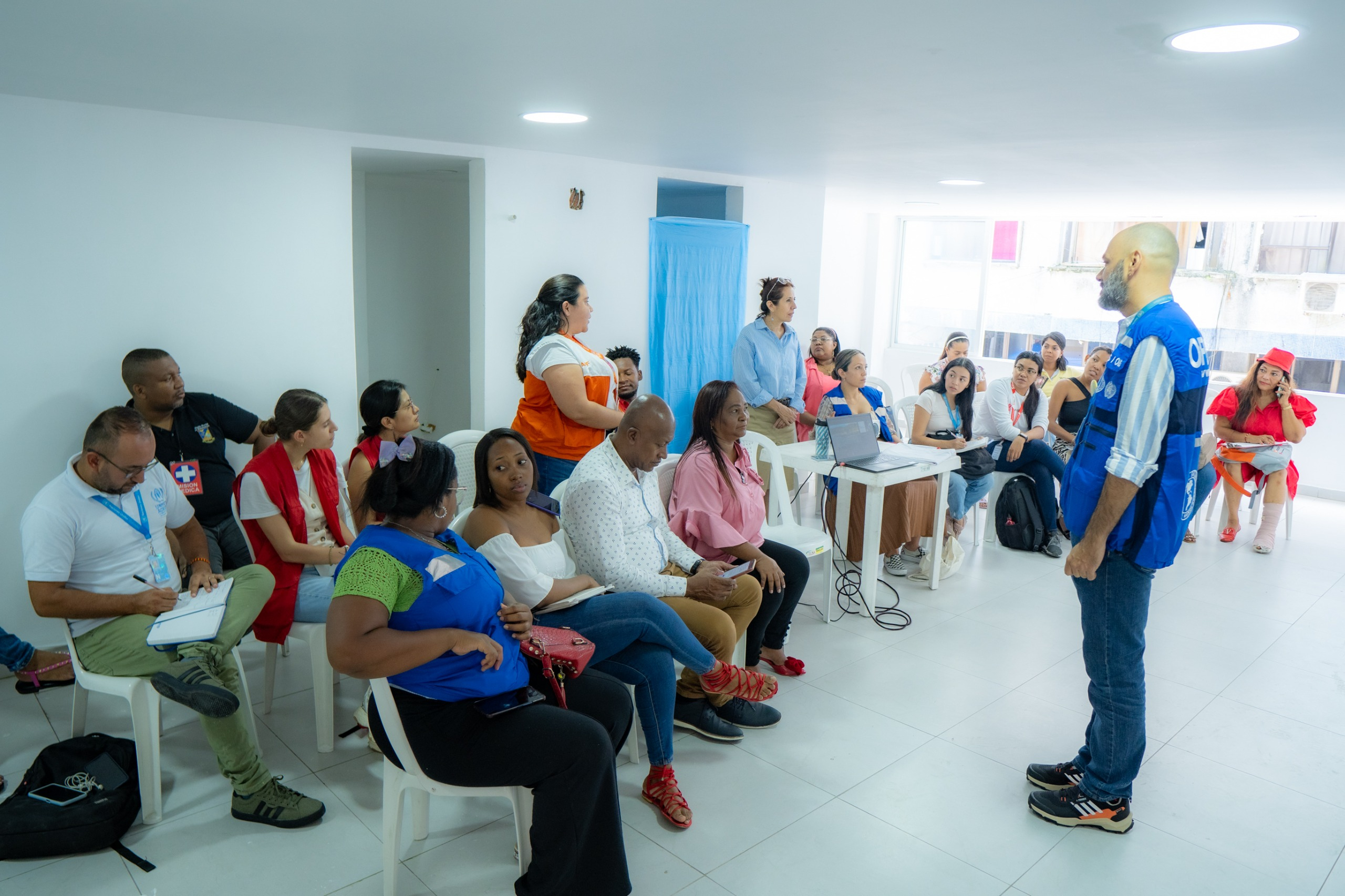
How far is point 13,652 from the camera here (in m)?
3.05

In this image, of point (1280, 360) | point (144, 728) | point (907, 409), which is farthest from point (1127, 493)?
point (1280, 360)

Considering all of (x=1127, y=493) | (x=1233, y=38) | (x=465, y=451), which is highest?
(x=1233, y=38)

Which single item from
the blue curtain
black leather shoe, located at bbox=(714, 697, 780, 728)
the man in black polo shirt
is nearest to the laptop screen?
the blue curtain

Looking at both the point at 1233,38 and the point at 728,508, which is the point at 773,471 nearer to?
the point at 728,508

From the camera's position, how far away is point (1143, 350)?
2.21 meters

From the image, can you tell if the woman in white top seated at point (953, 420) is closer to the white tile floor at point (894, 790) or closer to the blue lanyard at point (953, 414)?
the blue lanyard at point (953, 414)

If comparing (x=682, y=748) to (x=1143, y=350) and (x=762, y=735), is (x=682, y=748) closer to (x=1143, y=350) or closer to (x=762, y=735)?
(x=762, y=735)

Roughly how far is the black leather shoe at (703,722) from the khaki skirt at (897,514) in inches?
67.7

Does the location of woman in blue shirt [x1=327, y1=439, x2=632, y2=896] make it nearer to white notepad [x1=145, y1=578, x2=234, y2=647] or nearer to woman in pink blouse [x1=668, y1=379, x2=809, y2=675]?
white notepad [x1=145, y1=578, x2=234, y2=647]

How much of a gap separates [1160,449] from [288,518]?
8.87 feet

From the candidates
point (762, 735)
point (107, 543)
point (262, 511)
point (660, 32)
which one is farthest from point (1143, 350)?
point (107, 543)

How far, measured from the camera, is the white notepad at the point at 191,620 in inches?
94.7

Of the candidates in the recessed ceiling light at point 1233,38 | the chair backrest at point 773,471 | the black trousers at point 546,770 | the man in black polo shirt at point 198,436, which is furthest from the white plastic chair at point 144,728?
the recessed ceiling light at point 1233,38

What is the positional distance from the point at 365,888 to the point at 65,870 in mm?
792
